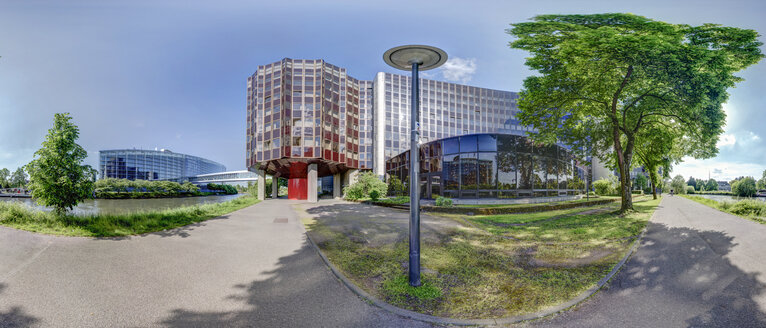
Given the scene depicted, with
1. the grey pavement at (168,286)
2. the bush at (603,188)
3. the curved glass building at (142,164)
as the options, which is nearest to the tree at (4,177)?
the curved glass building at (142,164)

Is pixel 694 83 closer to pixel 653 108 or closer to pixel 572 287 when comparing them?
pixel 653 108

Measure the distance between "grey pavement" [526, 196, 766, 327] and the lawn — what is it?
1.48ft

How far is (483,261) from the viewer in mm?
7184

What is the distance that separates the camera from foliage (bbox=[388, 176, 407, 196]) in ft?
128

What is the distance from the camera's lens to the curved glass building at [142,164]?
3848 inches

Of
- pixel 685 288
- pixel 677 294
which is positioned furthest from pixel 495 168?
pixel 677 294

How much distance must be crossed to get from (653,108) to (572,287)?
1626cm

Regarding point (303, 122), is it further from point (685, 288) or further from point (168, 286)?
point (685, 288)

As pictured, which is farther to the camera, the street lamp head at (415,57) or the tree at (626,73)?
the tree at (626,73)

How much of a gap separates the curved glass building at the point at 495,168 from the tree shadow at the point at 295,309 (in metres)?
21.2

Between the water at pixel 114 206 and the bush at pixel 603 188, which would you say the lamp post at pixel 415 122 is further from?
the bush at pixel 603 188

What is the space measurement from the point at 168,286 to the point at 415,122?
587cm

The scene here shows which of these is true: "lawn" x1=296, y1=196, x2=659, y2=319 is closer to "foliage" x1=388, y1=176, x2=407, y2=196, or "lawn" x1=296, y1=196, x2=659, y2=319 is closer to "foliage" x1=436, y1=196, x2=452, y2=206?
"foliage" x1=436, y1=196, x2=452, y2=206

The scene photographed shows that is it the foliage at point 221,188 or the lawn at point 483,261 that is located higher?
the lawn at point 483,261
